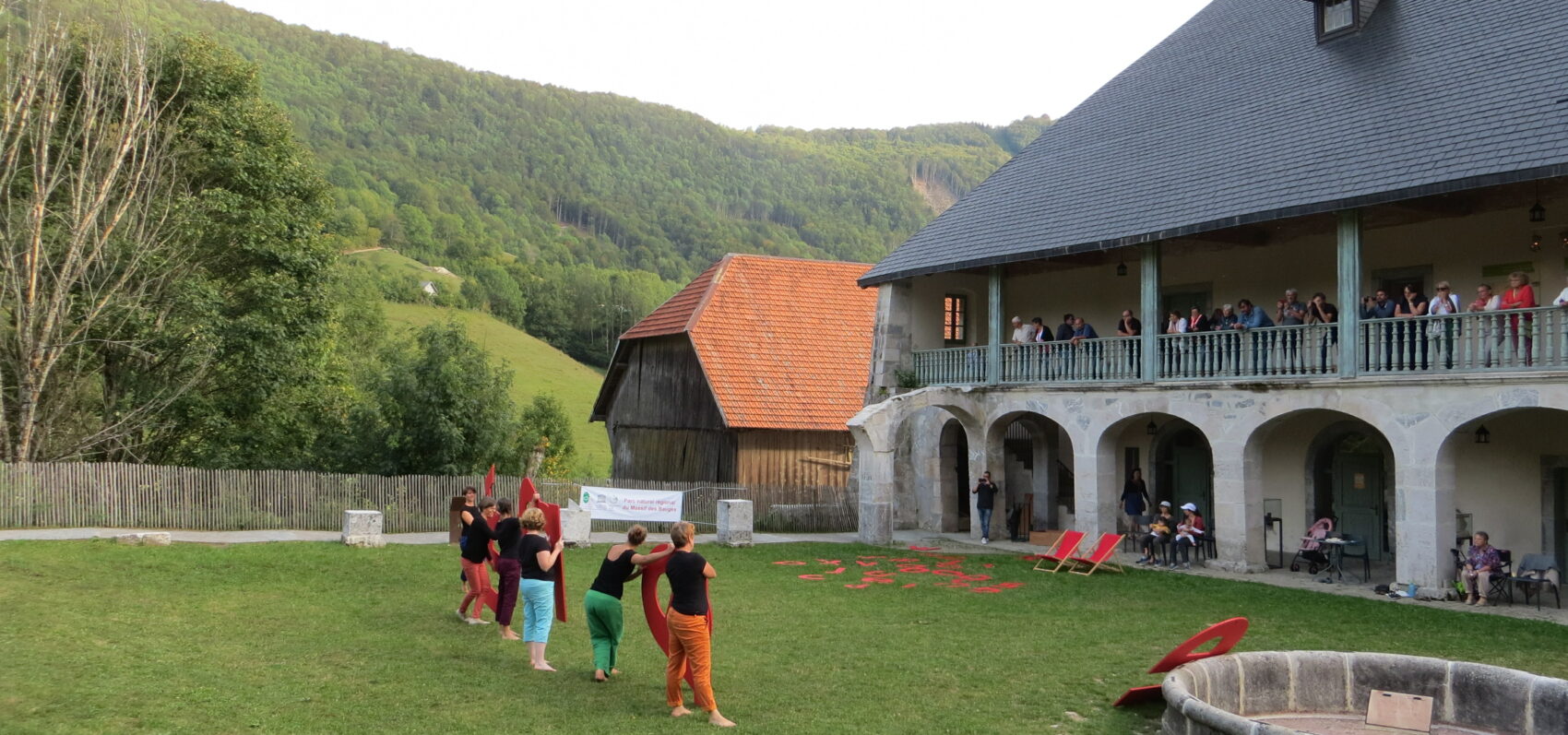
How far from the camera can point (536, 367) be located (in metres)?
74.0

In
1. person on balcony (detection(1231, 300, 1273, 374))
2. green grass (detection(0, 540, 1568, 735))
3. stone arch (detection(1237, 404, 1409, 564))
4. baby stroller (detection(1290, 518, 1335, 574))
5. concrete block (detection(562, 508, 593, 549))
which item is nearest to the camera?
green grass (detection(0, 540, 1568, 735))

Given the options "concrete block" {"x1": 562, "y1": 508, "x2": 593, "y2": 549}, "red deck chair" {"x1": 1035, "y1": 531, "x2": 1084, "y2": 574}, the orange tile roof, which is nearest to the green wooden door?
"red deck chair" {"x1": 1035, "y1": 531, "x2": 1084, "y2": 574}

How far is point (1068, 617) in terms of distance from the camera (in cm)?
1504

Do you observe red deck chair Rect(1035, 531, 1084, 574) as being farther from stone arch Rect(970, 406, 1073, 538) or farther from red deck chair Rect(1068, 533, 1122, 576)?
stone arch Rect(970, 406, 1073, 538)

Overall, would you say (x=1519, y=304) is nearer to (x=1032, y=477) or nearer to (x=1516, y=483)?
(x=1516, y=483)

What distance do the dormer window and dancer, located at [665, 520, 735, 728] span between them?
18.2 metres

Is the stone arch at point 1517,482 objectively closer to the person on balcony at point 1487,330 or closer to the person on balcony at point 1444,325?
the person on balcony at point 1444,325

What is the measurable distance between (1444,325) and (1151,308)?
5.34 metres

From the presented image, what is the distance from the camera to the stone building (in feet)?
55.0

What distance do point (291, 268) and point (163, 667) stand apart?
23199 mm

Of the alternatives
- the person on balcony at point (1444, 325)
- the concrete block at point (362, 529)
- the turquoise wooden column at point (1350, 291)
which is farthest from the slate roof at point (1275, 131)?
the concrete block at point (362, 529)

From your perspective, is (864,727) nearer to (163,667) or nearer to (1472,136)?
(163,667)

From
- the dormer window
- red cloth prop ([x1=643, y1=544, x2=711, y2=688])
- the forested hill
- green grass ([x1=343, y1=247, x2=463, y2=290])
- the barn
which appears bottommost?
red cloth prop ([x1=643, y1=544, x2=711, y2=688])

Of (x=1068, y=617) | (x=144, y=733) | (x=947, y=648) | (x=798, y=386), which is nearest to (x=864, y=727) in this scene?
(x=947, y=648)
